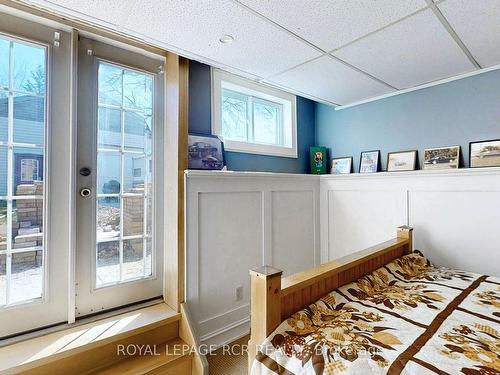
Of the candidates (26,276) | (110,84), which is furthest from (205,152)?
(26,276)

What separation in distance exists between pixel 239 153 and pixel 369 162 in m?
1.29

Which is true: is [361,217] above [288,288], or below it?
above

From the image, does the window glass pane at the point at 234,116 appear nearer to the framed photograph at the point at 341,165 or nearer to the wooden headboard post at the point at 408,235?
the framed photograph at the point at 341,165

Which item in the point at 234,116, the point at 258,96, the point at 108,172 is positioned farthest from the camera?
the point at 258,96

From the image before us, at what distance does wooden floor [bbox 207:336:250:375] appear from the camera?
5.62 feet

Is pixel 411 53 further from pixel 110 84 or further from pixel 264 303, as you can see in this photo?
pixel 110 84

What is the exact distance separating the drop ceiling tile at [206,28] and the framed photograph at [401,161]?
128cm

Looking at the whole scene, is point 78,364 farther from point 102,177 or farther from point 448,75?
point 448,75

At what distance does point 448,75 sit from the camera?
2090 millimetres

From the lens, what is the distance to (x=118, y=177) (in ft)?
6.09

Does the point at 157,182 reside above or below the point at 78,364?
above

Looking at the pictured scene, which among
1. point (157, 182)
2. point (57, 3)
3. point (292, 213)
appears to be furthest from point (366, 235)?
point (57, 3)

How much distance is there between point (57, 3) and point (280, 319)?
1.79m

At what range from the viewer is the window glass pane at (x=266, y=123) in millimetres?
2750
